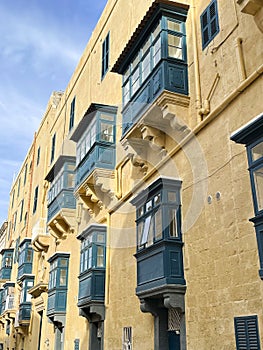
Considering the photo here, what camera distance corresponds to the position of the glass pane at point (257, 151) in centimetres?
764

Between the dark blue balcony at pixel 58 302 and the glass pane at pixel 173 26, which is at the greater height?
the glass pane at pixel 173 26

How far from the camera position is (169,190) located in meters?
10.6

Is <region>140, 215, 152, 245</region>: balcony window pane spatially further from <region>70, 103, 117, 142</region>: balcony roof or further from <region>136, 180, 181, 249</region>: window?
<region>70, 103, 117, 142</region>: balcony roof

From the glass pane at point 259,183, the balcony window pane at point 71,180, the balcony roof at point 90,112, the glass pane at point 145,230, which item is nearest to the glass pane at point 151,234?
the glass pane at point 145,230

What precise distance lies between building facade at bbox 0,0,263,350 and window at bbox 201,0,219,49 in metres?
0.04

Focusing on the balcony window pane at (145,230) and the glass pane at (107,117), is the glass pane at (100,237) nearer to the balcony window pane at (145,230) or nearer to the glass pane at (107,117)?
the balcony window pane at (145,230)

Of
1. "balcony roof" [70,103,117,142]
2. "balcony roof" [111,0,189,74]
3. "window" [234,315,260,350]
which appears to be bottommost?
"window" [234,315,260,350]

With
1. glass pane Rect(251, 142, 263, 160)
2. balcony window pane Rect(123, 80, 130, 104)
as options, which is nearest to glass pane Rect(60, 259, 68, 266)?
balcony window pane Rect(123, 80, 130, 104)

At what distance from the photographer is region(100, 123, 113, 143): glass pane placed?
15404 mm

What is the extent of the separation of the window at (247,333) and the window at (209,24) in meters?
6.48

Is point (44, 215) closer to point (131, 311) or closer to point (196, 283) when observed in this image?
point (131, 311)

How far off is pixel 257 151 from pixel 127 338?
23.4ft

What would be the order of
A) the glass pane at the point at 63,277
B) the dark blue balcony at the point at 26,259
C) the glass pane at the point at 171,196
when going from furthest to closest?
the dark blue balcony at the point at 26,259 → the glass pane at the point at 63,277 → the glass pane at the point at 171,196

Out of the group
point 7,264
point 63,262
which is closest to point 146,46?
point 63,262
